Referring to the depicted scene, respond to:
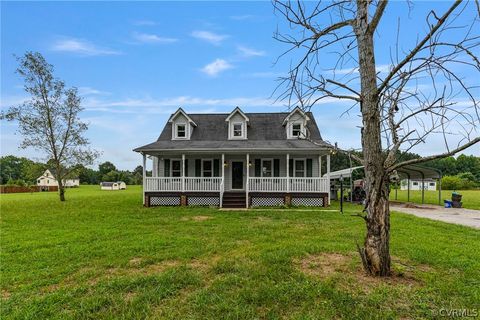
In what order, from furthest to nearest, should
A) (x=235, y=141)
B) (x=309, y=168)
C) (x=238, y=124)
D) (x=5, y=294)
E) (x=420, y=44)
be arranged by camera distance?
(x=238, y=124) < (x=235, y=141) < (x=309, y=168) < (x=5, y=294) < (x=420, y=44)

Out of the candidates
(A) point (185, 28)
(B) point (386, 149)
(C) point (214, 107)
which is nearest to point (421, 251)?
(B) point (386, 149)

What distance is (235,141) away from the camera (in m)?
17.6

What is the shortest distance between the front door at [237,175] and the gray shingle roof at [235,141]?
1450 mm

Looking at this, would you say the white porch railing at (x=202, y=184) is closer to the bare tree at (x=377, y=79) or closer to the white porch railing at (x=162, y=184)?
the white porch railing at (x=162, y=184)

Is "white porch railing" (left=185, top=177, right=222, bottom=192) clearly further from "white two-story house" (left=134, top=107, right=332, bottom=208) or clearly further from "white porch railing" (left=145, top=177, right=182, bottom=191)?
"white porch railing" (left=145, top=177, right=182, bottom=191)

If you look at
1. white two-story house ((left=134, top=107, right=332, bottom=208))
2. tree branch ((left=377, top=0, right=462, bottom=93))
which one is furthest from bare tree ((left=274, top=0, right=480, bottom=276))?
white two-story house ((left=134, top=107, right=332, bottom=208))

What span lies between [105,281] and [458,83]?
5323 millimetres

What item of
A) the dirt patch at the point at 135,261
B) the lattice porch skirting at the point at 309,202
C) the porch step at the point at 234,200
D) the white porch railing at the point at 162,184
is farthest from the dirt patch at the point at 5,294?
the lattice porch skirting at the point at 309,202

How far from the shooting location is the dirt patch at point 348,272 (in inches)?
153

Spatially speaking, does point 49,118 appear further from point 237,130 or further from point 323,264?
point 323,264

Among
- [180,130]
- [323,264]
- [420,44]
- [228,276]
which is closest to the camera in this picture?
[420,44]

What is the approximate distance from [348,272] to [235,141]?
1371 centimetres

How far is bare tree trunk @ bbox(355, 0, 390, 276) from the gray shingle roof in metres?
11.2

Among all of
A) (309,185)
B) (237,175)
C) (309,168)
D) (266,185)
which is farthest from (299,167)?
(237,175)
